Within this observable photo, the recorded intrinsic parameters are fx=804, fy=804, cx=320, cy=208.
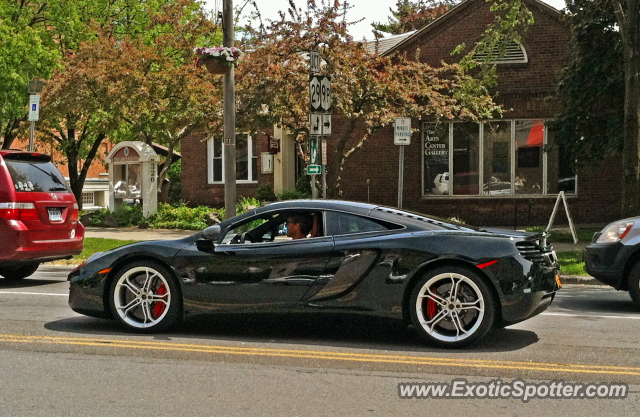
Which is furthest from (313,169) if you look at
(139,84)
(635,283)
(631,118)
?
(139,84)

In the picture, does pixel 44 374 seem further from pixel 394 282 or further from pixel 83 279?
pixel 394 282

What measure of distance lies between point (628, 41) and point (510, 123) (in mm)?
8629

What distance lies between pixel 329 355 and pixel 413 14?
4170 cm

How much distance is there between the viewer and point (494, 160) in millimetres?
23359

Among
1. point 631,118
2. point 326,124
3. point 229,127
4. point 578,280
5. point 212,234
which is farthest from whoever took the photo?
point 229,127

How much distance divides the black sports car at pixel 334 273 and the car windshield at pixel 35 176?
3962 millimetres

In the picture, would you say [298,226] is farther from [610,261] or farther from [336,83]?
[336,83]

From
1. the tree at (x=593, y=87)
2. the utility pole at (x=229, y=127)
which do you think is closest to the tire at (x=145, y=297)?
the utility pole at (x=229, y=127)

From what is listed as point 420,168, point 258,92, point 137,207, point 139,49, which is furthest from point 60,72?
point 420,168

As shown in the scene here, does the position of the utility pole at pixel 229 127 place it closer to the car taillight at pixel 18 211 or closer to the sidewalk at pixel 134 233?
the sidewalk at pixel 134 233

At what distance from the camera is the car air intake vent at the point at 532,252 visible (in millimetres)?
6855

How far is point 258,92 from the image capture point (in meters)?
20.1

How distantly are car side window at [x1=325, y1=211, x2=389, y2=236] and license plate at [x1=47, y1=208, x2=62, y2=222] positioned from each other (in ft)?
18.8

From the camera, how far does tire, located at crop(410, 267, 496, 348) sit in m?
6.75
